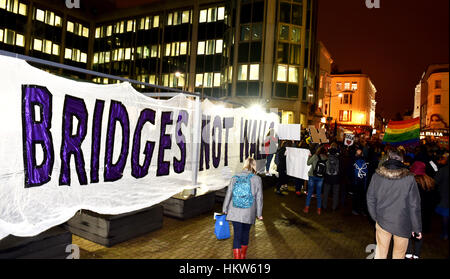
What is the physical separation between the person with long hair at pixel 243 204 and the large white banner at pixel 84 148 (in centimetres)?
230

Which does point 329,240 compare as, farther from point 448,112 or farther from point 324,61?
point 324,61

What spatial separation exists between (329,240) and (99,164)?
5.14m

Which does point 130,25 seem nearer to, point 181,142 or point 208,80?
point 208,80

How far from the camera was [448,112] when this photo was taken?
2.43m

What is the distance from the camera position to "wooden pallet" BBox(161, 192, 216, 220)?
7.58 metres

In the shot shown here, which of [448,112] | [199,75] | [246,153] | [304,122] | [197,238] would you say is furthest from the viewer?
[199,75]

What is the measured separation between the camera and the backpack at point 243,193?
505cm

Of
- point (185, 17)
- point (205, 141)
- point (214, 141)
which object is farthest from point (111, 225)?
point (185, 17)

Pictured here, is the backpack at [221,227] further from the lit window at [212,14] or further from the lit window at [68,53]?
the lit window at [68,53]

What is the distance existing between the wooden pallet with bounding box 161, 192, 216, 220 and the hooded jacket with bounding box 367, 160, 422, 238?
180 inches

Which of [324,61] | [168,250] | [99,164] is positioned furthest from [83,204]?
[324,61]

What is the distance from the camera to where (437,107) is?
39.4 metres

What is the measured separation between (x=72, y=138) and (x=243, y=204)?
312 centimetres
